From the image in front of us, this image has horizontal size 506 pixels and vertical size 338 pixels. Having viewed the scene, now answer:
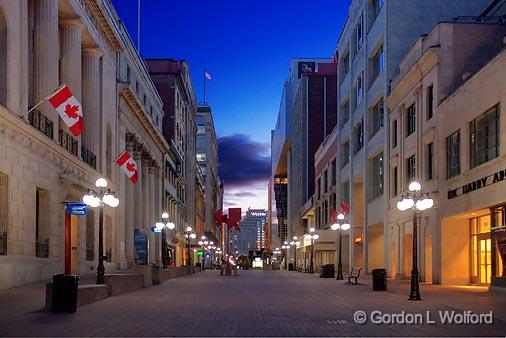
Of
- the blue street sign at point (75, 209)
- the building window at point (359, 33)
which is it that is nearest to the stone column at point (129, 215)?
the building window at point (359, 33)

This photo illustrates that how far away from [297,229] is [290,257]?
20.0 feet

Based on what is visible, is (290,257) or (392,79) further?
(290,257)

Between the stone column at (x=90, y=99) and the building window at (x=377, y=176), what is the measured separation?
21.6 m

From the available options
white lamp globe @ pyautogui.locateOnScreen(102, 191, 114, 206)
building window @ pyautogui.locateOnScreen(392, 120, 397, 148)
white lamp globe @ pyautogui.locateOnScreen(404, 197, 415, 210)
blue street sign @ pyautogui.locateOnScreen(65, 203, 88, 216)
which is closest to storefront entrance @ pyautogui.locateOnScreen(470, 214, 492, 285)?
white lamp globe @ pyautogui.locateOnScreen(404, 197, 415, 210)

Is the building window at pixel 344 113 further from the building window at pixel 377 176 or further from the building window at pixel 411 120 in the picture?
the building window at pixel 411 120

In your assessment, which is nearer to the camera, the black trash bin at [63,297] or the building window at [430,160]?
the black trash bin at [63,297]

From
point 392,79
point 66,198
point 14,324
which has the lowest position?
point 14,324

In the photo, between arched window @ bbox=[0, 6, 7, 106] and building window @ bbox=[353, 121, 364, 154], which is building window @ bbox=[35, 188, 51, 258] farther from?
building window @ bbox=[353, 121, 364, 154]

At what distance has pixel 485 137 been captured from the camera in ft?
106

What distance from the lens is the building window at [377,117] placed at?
55.0 m

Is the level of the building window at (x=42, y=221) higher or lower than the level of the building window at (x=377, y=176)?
lower

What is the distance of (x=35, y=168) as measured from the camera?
31.7 meters

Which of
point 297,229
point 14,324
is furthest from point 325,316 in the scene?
point 297,229

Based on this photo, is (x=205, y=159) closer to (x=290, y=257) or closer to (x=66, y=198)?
(x=290, y=257)
